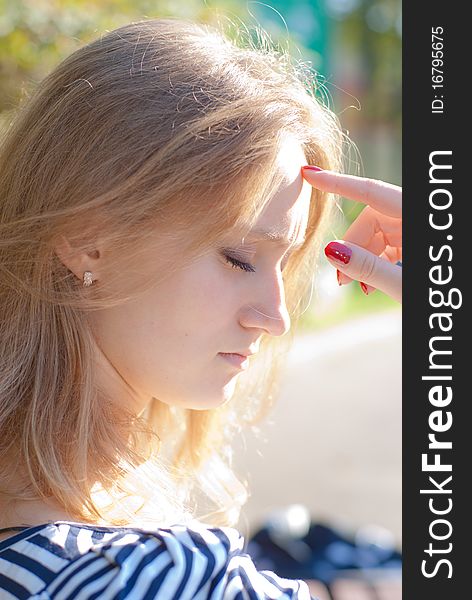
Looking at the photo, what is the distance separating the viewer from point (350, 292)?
39.5ft

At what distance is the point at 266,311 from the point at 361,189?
31 centimetres

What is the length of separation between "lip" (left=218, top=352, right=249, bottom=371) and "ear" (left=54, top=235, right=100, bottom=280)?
26 centimetres

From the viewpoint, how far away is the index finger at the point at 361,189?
5.86 ft

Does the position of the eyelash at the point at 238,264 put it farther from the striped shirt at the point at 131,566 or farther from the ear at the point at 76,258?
the striped shirt at the point at 131,566

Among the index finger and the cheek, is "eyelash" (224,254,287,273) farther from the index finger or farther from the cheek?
the index finger

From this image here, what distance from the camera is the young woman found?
1.64 m

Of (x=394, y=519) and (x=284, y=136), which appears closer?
(x=284, y=136)

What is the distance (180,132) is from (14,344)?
0.48 metres

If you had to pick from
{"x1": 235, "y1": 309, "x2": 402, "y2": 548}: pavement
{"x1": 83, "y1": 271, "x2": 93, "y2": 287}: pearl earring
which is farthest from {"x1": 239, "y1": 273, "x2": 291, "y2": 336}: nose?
{"x1": 235, "y1": 309, "x2": 402, "y2": 548}: pavement

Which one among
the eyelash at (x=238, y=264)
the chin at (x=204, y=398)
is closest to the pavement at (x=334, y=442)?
the chin at (x=204, y=398)

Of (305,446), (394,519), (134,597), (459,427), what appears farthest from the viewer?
(305,446)

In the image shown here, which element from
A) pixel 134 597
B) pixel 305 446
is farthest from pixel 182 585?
pixel 305 446

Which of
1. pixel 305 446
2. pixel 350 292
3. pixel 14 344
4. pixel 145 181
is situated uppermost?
pixel 350 292

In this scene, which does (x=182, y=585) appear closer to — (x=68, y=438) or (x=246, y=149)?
(x=68, y=438)
